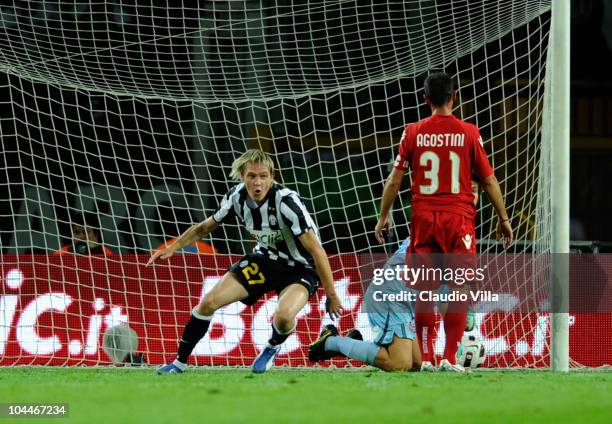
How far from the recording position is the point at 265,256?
25.2 ft

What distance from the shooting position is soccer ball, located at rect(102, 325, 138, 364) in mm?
9203

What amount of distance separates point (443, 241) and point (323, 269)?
715mm

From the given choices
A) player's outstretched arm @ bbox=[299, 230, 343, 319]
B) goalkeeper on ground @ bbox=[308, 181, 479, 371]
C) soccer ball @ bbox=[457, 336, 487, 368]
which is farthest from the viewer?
soccer ball @ bbox=[457, 336, 487, 368]

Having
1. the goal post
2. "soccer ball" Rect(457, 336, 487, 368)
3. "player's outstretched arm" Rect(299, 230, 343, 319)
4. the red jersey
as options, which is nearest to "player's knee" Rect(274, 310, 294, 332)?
"player's outstretched arm" Rect(299, 230, 343, 319)

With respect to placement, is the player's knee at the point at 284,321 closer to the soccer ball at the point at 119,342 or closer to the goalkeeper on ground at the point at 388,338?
the goalkeeper on ground at the point at 388,338

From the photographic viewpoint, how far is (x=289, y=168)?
36.2 ft

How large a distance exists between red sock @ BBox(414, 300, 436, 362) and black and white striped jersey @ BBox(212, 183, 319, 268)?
0.78m

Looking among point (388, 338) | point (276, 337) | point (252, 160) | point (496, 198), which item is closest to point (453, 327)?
Answer: point (388, 338)

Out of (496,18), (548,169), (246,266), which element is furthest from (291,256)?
(496,18)

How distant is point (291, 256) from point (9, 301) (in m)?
2.73

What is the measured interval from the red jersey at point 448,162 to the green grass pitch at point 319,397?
3.32 feet

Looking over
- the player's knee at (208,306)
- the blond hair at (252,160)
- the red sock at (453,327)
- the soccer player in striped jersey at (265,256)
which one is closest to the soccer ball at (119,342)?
the soccer player in striped jersey at (265,256)

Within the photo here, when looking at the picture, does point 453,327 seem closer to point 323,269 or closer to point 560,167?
point 323,269

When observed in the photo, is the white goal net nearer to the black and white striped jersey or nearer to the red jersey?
the red jersey
